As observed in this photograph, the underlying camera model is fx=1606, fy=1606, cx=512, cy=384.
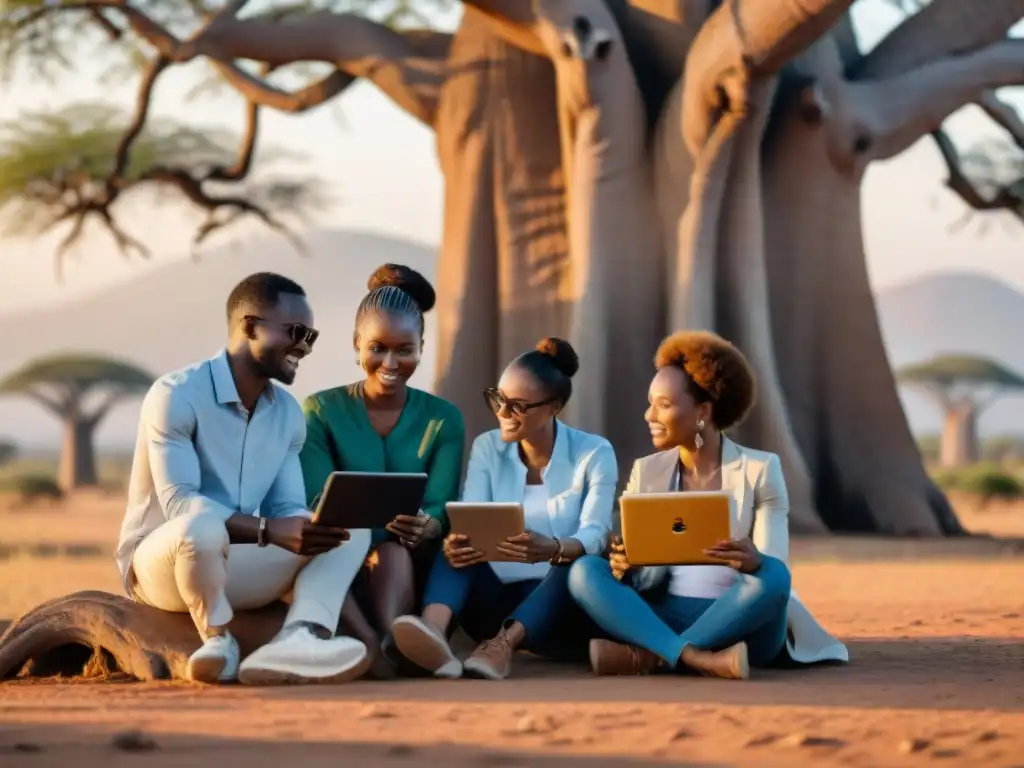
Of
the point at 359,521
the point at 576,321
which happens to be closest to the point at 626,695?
the point at 359,521

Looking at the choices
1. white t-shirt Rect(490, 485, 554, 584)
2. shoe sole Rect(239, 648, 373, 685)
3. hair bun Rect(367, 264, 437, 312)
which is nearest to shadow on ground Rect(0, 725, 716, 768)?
shoe sole Rect(239, 648, 373, 685)

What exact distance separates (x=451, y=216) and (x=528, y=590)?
24.2 ft

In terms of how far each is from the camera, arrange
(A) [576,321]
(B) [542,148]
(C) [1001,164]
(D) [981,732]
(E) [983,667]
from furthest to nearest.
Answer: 1. (C) [1001,164]
2. (B) [542,148]
3. (A) [576,321]
4. (E) [983,667]
5. (D) [981,732]

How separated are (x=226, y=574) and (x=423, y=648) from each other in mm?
620

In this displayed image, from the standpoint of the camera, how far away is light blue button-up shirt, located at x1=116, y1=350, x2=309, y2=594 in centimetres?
475

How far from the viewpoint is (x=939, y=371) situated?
42000mm

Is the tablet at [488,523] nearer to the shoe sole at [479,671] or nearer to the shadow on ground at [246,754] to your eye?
the shoe sole at [479,671]

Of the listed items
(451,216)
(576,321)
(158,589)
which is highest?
(451,216)

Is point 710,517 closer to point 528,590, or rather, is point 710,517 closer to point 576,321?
point 528,590

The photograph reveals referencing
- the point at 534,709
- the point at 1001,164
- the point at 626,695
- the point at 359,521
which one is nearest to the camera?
the point at 534,709

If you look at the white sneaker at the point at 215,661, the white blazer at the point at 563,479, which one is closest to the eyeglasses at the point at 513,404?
the white blazer at the point at 563,479

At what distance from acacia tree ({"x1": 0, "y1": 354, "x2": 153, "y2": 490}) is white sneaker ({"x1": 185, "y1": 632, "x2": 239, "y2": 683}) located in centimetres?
3054

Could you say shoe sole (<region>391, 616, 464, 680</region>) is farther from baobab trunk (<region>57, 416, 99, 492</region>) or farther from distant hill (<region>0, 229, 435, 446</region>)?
distant hill (<region>0, 229, 435, 446</region>)

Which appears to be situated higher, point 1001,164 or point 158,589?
point 1001,164
